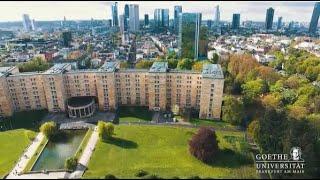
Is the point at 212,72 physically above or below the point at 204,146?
above

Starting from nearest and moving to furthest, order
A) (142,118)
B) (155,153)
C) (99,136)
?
(155,153) < (99,136) < (142,118)

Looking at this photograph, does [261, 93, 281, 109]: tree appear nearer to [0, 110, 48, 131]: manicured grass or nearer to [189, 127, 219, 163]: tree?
[189, 127, 219, 163]: tree

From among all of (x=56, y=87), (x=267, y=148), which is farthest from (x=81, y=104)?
(x=267, y=148)

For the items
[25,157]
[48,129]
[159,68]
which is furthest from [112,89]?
[25,157]

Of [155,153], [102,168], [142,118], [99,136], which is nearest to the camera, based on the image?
[102,168]

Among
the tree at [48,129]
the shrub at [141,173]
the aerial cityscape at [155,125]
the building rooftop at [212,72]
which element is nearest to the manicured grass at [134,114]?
the aerial cityscape at [155,125]

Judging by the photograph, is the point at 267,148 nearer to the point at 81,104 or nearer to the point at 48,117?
the point at 81,104

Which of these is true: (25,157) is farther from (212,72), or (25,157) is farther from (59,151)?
(212,72)
